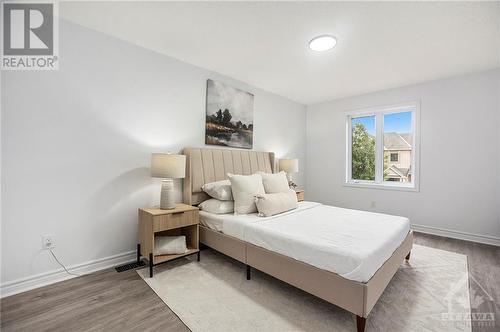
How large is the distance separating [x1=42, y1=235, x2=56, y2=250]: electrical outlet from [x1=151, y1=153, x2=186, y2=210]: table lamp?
0.99 meters

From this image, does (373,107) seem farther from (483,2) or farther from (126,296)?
(126,296)

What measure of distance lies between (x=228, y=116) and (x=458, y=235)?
4.01 meters

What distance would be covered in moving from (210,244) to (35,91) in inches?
88.9

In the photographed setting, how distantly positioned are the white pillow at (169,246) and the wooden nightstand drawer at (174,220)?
19 cm

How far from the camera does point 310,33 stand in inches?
89.2

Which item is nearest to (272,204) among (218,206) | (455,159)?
(218,206)

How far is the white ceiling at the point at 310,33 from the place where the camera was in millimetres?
1927

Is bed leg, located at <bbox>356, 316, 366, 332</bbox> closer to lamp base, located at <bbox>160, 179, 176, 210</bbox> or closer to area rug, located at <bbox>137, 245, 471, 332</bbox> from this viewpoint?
area rug, located at <bbox>137, 245, 471, 332</bbox>

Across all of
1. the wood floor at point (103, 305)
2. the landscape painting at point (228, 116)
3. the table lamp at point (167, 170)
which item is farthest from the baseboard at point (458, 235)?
the table lamp at point (167, 170)

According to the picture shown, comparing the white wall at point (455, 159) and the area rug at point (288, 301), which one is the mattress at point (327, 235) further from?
the white wall at point (455, 159)

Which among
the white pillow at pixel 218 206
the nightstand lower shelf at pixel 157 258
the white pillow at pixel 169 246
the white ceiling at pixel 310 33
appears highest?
the white ceiling at pixel 310 33

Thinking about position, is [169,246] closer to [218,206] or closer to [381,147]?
[218,206]

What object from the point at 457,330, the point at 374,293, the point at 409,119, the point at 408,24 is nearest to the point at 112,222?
the point at 374,293

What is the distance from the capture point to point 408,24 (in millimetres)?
2096
